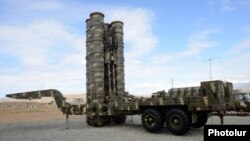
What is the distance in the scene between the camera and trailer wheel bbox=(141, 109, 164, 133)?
13.4 metres

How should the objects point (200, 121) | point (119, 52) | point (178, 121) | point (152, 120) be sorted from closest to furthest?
point (178, 121) → point (152, 120) → point (200, 121) → point (119, 52)

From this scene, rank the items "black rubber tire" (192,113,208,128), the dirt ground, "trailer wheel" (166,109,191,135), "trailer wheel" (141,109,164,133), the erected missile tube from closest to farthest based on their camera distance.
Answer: "trailer wheel" (166,109,191,135)
"trailer wheel" (141,109,164,133)
"black rubber tire" (192,113,208,128)
the erected missile tube
the dirt ground

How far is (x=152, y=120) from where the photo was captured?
13703mm

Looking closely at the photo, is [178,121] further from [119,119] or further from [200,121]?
[119,119]

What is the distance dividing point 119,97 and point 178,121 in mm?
4701

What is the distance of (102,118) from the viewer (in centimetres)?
1691

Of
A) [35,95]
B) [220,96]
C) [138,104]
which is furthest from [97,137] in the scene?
[35,95]

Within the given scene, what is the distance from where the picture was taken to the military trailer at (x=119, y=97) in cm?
1234

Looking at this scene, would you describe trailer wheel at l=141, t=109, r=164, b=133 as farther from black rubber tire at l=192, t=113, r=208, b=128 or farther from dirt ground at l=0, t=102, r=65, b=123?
dirt ground at l=0, t=102, r=65, b=123

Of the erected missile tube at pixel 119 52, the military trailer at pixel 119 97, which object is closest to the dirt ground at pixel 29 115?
the military trailer at pixel 119 97

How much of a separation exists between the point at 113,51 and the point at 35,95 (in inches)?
198

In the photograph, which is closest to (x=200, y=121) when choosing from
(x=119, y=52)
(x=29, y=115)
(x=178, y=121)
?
(x=178, y=121)

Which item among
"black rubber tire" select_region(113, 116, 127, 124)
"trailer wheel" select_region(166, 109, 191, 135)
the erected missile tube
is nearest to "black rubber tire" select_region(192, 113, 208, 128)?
"trailer wheel" select_region(166, 109, 191, 135)

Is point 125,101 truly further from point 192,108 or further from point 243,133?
point 243,133
